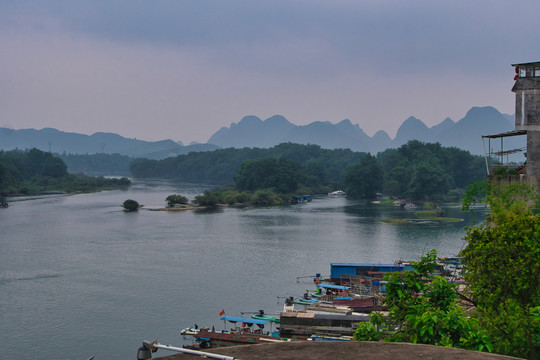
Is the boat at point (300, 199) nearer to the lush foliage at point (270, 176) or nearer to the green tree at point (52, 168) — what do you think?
the lush foliage at point (270, 176)

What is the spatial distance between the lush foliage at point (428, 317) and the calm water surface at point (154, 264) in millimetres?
8901

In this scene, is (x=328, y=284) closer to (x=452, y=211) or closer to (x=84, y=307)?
(x=84, y=307)

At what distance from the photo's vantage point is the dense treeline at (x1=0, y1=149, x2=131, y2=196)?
63.2 meters

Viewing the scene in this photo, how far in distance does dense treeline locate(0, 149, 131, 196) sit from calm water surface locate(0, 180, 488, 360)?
1829 cm

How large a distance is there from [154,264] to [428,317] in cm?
2059

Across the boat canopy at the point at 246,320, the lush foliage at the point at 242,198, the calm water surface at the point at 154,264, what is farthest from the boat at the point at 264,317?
the lush foliage at the point at 242,198

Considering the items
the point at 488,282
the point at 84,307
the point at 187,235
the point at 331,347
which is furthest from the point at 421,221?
the point at 331,347

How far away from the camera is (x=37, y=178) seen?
7394cm

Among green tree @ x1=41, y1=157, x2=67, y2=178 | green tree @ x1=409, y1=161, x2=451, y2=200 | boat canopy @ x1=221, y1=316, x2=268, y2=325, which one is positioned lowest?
boat canopy @ x1=221, y1=316, x2=268, y2=325

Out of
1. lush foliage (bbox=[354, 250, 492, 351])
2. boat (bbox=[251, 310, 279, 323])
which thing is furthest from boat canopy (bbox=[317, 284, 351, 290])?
lush foliage (bbox=[354, 250, 492, 351])

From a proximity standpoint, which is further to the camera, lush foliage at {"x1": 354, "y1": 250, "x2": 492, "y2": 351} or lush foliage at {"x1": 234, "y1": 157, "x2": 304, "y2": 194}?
lush foliage at {"x1": 234, "y1": 157, "x2": 304, "y2": 194}

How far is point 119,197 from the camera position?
61.5m

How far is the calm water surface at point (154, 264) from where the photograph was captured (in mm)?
16719

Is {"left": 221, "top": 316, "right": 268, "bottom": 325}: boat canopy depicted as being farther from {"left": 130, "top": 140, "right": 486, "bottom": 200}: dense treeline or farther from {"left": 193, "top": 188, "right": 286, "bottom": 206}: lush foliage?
{"left": 130, "top": 140, "right": 486, "bottom": 200}: dense treeline
